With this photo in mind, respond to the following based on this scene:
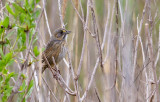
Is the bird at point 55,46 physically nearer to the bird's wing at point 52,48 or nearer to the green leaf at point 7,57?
the bird's wing at point 52,48

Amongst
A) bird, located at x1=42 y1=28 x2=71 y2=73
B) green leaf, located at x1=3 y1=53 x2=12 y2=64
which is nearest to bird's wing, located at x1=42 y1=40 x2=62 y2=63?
bird, located at x1=42 y1=28 x2=71 y2=73

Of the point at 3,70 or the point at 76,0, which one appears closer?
the point at 3,70

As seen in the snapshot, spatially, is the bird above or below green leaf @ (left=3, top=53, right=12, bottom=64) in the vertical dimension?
below

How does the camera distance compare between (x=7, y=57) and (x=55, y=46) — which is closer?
(x=7, y=57)

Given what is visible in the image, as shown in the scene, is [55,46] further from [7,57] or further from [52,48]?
[7,57]

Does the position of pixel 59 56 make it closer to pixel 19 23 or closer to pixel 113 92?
pixel 113 92

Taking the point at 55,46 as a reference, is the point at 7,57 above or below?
above

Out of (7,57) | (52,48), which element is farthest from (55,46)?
(7,57)

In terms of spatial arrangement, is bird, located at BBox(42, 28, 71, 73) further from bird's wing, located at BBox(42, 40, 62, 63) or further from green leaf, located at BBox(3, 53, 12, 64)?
green leaf, located at BBox(3, 53, 12, 64)

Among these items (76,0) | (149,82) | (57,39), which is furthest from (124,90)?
(57,39)

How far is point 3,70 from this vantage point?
4.77 feet

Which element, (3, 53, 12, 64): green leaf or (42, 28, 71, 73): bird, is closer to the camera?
(3, 53, 12, 64): green leaf

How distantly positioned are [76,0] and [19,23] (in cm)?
130

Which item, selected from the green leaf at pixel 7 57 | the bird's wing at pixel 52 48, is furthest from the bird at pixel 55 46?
the green leaf at pixel 7 57
